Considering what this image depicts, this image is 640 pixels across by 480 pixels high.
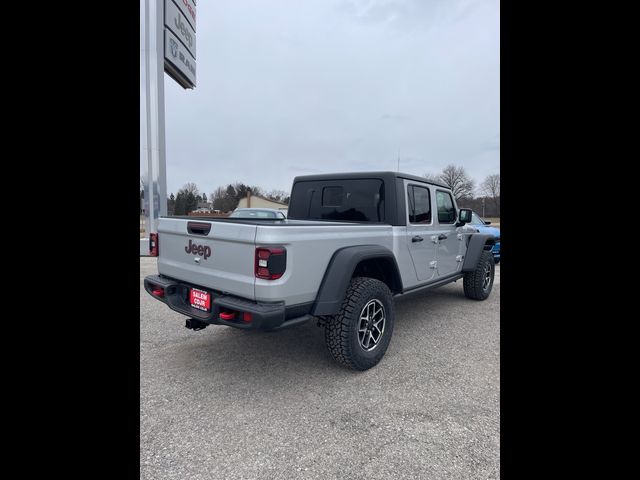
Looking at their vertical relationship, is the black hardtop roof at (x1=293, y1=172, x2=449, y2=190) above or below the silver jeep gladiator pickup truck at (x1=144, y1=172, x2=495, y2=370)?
above

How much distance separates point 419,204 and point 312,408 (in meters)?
2.70

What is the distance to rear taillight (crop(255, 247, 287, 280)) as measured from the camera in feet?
8.29

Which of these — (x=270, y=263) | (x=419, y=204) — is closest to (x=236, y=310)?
(x=270, y=263)

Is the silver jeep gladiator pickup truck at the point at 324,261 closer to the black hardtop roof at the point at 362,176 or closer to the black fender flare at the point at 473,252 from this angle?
the black hardtop roof at the point at 362,176

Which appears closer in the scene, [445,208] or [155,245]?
[155,245]

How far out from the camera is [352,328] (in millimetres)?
3037

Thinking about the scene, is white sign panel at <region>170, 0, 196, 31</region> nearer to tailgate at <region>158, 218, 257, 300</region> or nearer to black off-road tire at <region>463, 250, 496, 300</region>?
tailgate at <region>158, 218, 257, 300</region>

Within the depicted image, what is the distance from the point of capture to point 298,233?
2660 mm

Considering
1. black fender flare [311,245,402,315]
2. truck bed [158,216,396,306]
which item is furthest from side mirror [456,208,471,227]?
black fender flare [311,245,402,315]

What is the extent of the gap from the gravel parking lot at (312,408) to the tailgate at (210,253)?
0.90m

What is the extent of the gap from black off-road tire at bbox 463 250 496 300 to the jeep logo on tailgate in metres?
4.35

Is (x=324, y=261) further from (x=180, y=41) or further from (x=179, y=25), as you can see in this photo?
(x=179, y=25)
